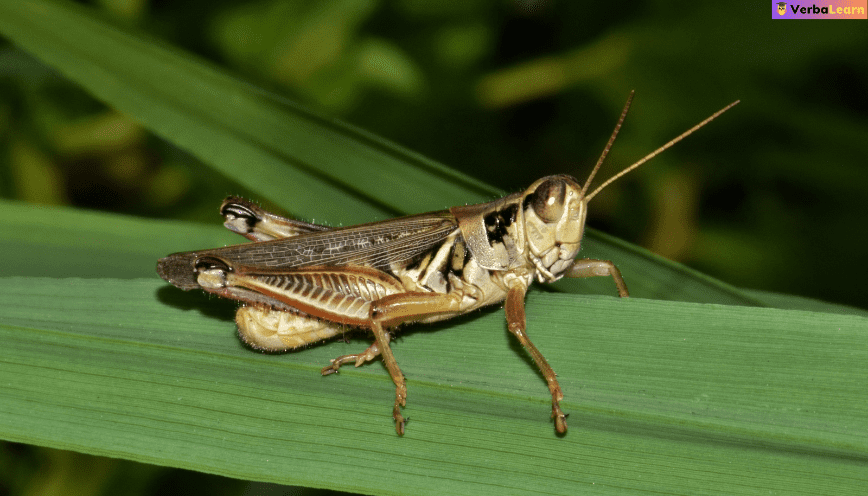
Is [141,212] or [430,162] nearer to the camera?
[430,162]

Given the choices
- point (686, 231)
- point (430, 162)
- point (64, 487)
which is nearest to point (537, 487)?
point (430, 162)

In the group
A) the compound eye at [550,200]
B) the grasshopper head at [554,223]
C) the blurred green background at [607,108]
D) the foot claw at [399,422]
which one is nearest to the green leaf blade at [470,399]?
the foot claw at [399,422]

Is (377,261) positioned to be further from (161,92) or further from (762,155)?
(762,155)

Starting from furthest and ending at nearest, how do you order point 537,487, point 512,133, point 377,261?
point 512,133 < point 377,261 < point 537,487

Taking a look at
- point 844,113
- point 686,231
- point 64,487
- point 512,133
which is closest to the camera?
point 64,487

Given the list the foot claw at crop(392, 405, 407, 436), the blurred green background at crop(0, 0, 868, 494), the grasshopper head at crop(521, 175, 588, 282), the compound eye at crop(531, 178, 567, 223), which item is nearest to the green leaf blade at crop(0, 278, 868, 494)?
the foot claw at crop(392, 405, 407, 436)

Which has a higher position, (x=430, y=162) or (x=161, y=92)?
(x=161, y=92)

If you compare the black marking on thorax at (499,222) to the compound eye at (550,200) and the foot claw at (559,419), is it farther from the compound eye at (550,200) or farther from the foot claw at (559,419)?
the foot claw at (559,419)
